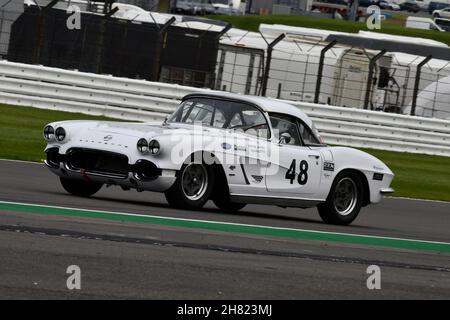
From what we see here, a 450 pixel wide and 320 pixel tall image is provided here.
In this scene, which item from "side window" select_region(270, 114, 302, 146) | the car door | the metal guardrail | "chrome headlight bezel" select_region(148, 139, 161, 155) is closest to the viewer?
"chrome headlight bezel" select_region(148, 139, 161, 155)

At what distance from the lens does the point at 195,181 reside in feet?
39.5

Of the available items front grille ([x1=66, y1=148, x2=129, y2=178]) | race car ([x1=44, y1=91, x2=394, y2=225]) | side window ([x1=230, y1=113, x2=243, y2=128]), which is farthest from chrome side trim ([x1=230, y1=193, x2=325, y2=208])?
front grille ([x1=66, y1=148, x2=129, y2=178])

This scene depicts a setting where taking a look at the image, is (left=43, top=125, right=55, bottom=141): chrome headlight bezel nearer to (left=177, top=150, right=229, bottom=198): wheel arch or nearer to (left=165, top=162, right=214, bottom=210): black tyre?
(left=165, top=162, right=214, bottom=210): black tyre

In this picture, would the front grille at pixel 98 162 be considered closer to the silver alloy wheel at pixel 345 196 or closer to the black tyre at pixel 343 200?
the black tyre at pixel 343 200

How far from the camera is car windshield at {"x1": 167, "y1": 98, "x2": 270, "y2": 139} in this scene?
509 inches

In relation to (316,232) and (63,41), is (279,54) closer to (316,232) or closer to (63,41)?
(63,41)

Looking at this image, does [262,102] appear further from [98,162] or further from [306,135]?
[98,162]

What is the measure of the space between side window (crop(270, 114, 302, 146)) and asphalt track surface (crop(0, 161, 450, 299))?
3.20ft

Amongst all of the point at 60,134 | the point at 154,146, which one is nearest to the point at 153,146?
the point at 154,146

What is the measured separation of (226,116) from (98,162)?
66.1 inches

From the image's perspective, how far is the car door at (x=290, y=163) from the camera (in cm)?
1281

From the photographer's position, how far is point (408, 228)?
1365cm
